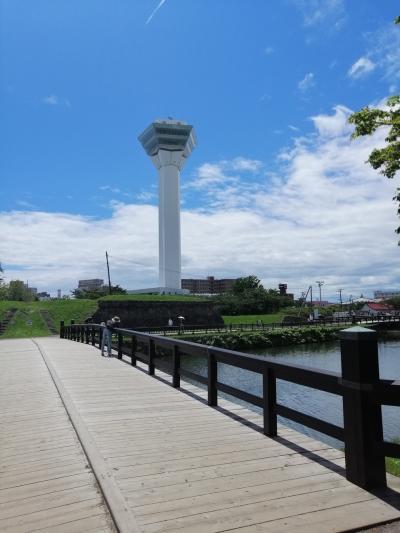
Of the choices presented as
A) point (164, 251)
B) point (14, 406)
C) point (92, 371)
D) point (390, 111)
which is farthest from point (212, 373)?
point (164, 251)

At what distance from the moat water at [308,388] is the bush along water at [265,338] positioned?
136cm

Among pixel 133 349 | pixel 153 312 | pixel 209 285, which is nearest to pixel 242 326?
pixel 153 312

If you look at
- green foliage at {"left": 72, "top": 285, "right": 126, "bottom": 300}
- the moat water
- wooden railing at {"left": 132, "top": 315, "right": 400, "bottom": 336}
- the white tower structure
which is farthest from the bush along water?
green foliage at {"left": 72, "top": 285, "right": 126, "bottom": 300}

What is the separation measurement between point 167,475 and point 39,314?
49.7 m

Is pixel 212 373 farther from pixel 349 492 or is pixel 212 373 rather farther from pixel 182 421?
pixel 349 492

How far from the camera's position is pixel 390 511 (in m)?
3.55

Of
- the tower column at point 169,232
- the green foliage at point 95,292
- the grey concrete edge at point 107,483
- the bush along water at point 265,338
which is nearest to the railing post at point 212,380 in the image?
the grey concrete edge at point 107,483

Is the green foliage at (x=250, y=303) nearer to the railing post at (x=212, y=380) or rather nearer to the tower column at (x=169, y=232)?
the tower column at (x=169, y=232)

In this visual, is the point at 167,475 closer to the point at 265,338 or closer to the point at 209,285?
the point at 265,338

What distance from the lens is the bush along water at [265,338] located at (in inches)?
1570

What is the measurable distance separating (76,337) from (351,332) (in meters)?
25.4

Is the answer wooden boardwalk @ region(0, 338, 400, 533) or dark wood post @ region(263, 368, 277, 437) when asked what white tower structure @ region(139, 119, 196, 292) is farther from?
dark wood post @ region(263, 368, 277, 437)

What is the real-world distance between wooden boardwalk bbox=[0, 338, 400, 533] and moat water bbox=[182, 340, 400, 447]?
1.38 m

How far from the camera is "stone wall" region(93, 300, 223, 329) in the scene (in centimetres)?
5447
